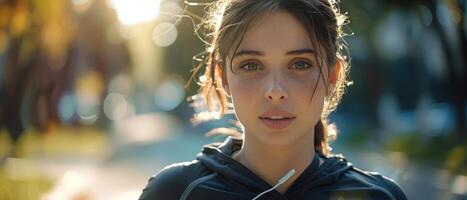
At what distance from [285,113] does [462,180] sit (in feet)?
21.6

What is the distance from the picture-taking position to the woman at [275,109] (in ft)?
8.56

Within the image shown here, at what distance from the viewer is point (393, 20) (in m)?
14.0

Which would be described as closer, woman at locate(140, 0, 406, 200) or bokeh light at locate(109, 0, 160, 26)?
woman at locate(140, 0, 406, 200)

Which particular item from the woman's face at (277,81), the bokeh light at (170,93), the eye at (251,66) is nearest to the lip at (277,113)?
the woman's face at (277,81)

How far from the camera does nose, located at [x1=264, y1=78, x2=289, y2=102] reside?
2.54m

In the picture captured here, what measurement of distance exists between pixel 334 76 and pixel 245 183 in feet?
1.56

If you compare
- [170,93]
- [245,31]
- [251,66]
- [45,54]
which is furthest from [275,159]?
[170,93]

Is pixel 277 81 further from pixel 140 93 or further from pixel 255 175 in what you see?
pixel 140 93

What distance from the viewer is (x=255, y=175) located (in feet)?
8.93

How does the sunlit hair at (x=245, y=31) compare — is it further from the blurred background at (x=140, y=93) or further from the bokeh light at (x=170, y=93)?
the bokeh light at (x=170, y=93)

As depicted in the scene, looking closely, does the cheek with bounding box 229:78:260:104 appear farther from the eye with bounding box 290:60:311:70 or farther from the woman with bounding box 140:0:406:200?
the eye with bounding box 290:60:311:70

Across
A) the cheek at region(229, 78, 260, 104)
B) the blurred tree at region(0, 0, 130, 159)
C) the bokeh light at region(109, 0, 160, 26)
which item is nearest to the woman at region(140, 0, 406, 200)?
the cheek at region(229, 78, 260, 104)

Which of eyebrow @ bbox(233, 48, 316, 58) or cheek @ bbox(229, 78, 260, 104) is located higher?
eyebrow @ bbox(233, 48, 316, 58)

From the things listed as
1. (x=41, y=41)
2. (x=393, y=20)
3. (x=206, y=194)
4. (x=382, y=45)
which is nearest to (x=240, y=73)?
(x=206, y=194)
